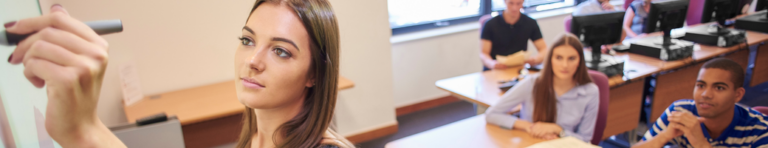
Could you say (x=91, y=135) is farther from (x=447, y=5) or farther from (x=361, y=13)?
(x=447, y=5)

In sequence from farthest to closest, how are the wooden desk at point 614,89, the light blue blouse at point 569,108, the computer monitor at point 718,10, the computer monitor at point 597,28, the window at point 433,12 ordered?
the window at point 433,12
the computer monitor at point 718,10
the computer monitor at point 597,28
the wooden desk at point 614,89
the light blue blouse at point 569,108

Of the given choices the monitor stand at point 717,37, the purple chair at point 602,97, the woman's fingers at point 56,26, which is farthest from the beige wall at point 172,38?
the monitor stand at point 717,37

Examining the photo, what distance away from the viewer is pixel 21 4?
31 centimetres

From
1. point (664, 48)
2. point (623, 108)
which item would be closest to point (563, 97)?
point (623, 108)

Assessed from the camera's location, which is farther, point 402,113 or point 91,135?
point 402,113

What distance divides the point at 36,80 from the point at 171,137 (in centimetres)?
37

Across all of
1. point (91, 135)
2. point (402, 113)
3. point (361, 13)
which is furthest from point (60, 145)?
point (402, 113)

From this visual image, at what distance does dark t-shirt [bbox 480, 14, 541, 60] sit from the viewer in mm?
3064

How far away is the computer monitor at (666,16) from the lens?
2.95 m

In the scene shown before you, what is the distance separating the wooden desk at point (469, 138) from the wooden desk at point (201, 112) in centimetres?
78

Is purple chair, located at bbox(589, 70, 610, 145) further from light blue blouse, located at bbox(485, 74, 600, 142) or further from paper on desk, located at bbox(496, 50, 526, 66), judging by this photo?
paper on desk, located at bbox(496, 50, 526, 66)

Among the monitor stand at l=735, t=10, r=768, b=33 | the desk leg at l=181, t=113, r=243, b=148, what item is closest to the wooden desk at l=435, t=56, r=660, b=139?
the desk leg at l=181, t=113, r=243, b=148

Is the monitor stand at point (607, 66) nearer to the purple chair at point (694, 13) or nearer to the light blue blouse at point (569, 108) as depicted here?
the light blue blouse at point (569, 108)

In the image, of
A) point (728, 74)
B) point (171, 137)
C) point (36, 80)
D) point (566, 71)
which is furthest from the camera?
point (566, 71)
